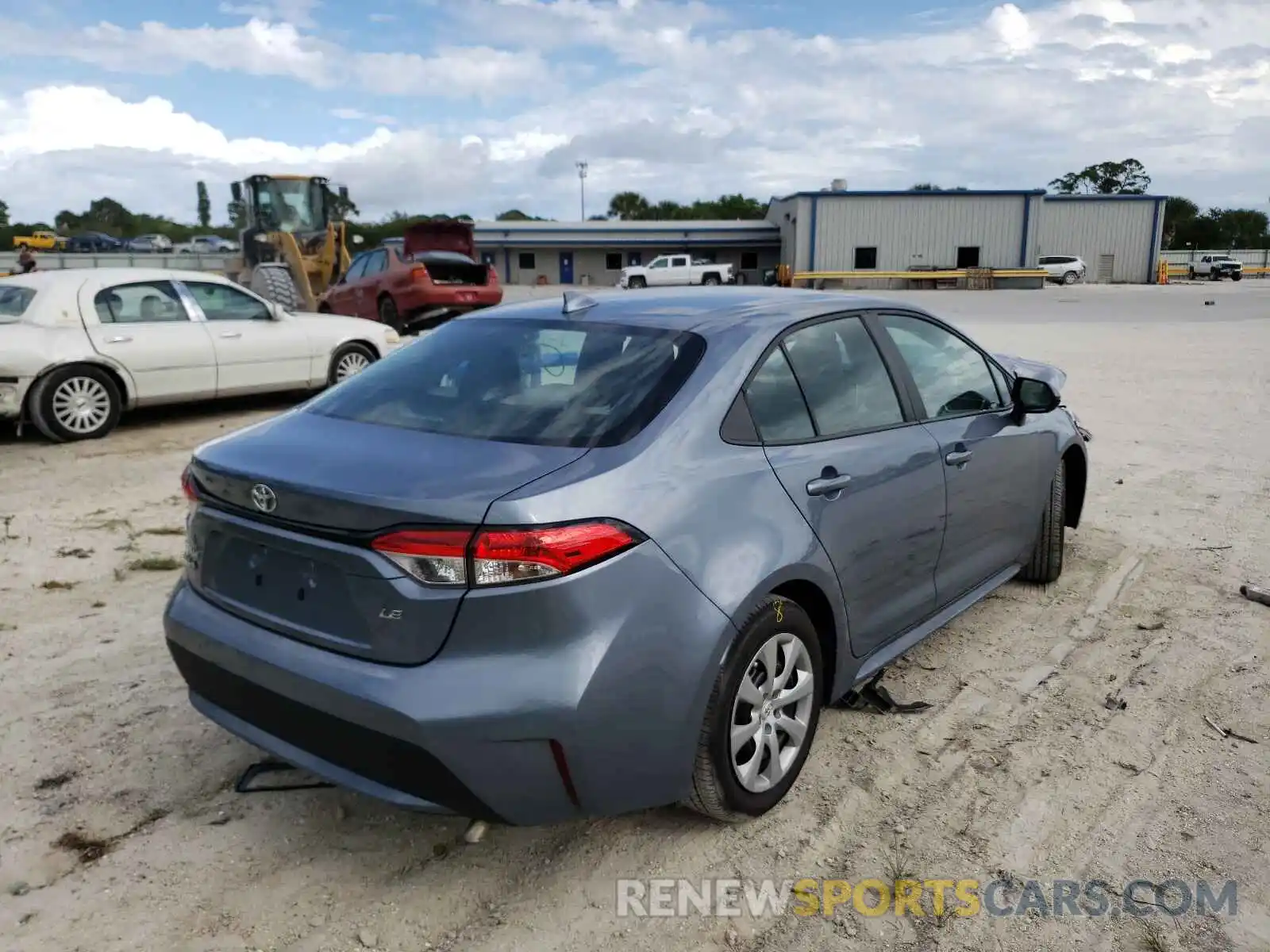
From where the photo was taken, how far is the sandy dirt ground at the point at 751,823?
259cm

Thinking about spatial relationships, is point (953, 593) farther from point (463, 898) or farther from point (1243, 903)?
point (463, 898)

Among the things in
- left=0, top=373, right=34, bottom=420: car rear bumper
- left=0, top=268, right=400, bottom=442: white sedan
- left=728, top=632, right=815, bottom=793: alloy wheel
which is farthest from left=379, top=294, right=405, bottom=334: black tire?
left=728, top=632, right=815, bottom=793: alloy wheel

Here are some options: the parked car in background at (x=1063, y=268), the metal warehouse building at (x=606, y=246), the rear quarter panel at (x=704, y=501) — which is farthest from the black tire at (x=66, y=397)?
the metal warehouse building at (x=606, y=246)

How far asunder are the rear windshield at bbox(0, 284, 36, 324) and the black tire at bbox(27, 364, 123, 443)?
68cm

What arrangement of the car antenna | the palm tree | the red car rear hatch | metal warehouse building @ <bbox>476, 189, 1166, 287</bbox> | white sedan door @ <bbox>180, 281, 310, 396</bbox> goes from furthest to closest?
1. the palm tree
2. metal warehouse building @ <bbox>476, 189, 1166, 287</bbox>
3. the red car rear hatch
4. white sedan door @ <bbox>180, 281, 310, 396</bbox>
5. the car antenna

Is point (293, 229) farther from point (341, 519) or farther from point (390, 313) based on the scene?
point (341, 519)

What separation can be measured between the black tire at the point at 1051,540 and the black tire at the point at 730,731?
235cm

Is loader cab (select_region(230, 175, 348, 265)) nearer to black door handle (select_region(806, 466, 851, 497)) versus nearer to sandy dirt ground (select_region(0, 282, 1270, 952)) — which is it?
sandy dirt ground (select_region(0, 282, 1270, 952))

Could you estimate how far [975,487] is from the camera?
4.04 m

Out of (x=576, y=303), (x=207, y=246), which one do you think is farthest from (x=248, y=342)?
(x=207, y=246)

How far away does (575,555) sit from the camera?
240 cm

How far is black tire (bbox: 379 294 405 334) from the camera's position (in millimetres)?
17355

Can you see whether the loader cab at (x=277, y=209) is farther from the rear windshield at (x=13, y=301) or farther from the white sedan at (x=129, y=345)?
the rear windshield at (x=13, y=301)

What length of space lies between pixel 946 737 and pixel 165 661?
3.20 m
